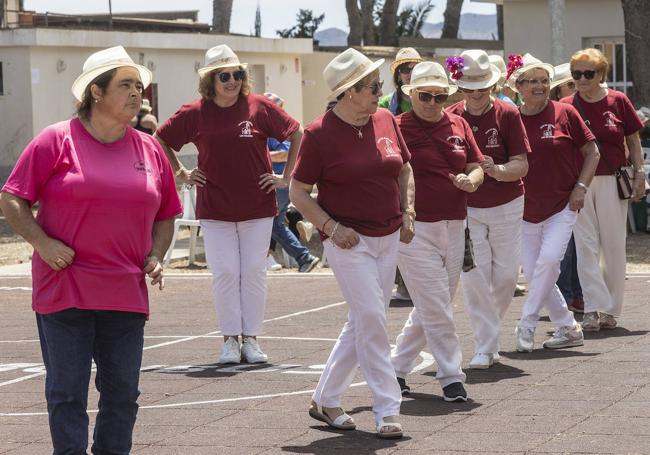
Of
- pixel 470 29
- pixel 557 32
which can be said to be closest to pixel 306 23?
pixel 557 32

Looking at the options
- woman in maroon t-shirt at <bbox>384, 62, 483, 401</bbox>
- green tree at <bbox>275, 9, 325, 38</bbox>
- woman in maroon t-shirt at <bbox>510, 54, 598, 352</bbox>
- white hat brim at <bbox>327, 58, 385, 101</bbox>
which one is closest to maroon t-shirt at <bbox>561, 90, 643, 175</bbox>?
woman in maroon t-shirt at <bbox>510, 54, 598, 352</bbox>

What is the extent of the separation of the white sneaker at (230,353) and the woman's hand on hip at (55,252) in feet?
13.8

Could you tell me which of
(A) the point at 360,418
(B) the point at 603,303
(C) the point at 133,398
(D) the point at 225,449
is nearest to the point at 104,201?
(C) the point at 133,398

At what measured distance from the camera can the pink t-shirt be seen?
648cm

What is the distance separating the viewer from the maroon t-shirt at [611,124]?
11797 mm

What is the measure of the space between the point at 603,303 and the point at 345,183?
4.33m

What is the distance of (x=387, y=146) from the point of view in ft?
26.6

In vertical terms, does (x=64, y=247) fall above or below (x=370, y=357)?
above

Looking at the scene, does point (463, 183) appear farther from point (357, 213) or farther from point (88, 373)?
point (88, 373)

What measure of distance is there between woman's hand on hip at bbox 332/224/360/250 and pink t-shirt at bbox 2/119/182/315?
4.89 ft

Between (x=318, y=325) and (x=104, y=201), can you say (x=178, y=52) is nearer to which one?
(x=318, y=325)

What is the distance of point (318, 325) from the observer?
12531mm

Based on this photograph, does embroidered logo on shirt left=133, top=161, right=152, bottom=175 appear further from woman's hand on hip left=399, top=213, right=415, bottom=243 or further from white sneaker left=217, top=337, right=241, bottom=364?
white sneaker left=217, top=337, right=241, bottom=364

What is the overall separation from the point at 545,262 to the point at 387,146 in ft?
9.39
